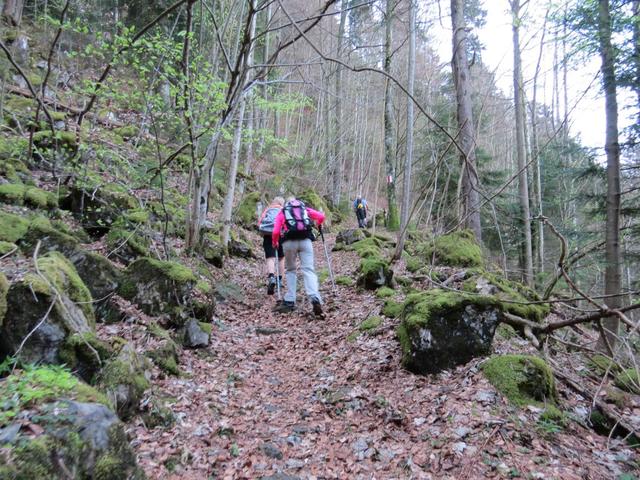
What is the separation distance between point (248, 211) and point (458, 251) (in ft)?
29.9

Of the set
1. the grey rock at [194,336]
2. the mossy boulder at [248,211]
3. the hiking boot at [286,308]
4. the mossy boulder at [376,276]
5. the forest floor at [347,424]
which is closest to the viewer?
the forest floor at [347,424]

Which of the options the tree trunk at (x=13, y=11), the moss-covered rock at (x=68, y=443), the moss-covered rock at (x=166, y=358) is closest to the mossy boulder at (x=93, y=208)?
the moss-covered rock at (x=166, y=358)

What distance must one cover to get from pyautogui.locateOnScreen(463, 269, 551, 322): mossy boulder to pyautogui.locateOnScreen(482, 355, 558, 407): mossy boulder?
1298 millimetres

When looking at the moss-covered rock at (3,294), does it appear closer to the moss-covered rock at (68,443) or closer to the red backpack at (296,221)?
the moss-covered rock at (68,443)

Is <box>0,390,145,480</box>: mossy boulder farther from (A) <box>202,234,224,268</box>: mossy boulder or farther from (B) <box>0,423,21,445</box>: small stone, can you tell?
(A) <box>202,234,224,268</box>: mossy boulder

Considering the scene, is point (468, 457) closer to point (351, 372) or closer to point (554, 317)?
point (351, 372)

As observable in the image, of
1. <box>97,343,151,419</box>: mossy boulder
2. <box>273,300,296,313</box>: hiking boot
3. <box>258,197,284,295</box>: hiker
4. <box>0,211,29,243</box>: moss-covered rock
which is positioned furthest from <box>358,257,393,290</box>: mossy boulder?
<box>0,211,29,243</box>: moss-covered rock

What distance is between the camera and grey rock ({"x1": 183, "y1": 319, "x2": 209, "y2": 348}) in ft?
18.4

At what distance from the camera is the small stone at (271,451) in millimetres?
3469

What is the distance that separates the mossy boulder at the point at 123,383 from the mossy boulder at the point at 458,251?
252 inches

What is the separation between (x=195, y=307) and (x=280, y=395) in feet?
7.72

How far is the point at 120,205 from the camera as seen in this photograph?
8938mm

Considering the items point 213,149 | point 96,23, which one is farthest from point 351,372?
point 96,23

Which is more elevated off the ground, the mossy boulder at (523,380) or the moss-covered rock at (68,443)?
the moss-covered rock at (68,443)
